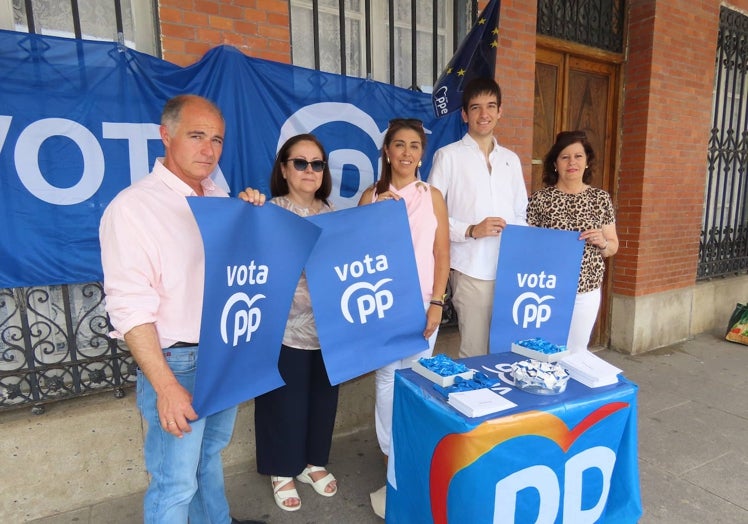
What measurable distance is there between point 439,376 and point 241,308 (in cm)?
86

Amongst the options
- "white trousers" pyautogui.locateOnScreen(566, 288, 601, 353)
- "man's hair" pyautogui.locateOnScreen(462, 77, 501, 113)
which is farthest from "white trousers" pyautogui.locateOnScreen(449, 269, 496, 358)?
"man's hair" pyautogui.locateOnScreen(462, 77, 501, 113)

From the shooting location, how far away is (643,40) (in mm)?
5008

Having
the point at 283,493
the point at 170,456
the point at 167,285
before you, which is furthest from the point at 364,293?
the point at 283,493

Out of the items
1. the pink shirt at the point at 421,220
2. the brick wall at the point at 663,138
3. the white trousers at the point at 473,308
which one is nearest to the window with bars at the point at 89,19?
the pink shirt at the point at 421,220

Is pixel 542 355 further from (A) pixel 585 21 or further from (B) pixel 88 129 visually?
(A) pixel 585 21

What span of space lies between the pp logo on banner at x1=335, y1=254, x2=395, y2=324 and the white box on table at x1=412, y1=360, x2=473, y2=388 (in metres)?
0.39

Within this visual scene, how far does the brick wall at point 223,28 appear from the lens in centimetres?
276

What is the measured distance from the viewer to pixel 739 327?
18.3ft

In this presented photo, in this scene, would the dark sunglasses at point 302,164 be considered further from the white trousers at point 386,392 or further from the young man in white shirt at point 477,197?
the white trousers at point 386,392

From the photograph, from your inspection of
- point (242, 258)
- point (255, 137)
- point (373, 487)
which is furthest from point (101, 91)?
point (373, 487)

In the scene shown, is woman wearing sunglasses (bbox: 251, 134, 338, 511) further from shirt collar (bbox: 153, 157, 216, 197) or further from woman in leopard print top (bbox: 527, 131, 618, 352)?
woman in leopard print top (bbox: 527, 131, 618, 352)

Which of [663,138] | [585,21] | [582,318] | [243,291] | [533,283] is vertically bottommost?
[582,318]

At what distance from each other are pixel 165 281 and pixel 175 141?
0.51 m

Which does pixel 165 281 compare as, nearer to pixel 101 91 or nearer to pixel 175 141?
pixel 175 141
